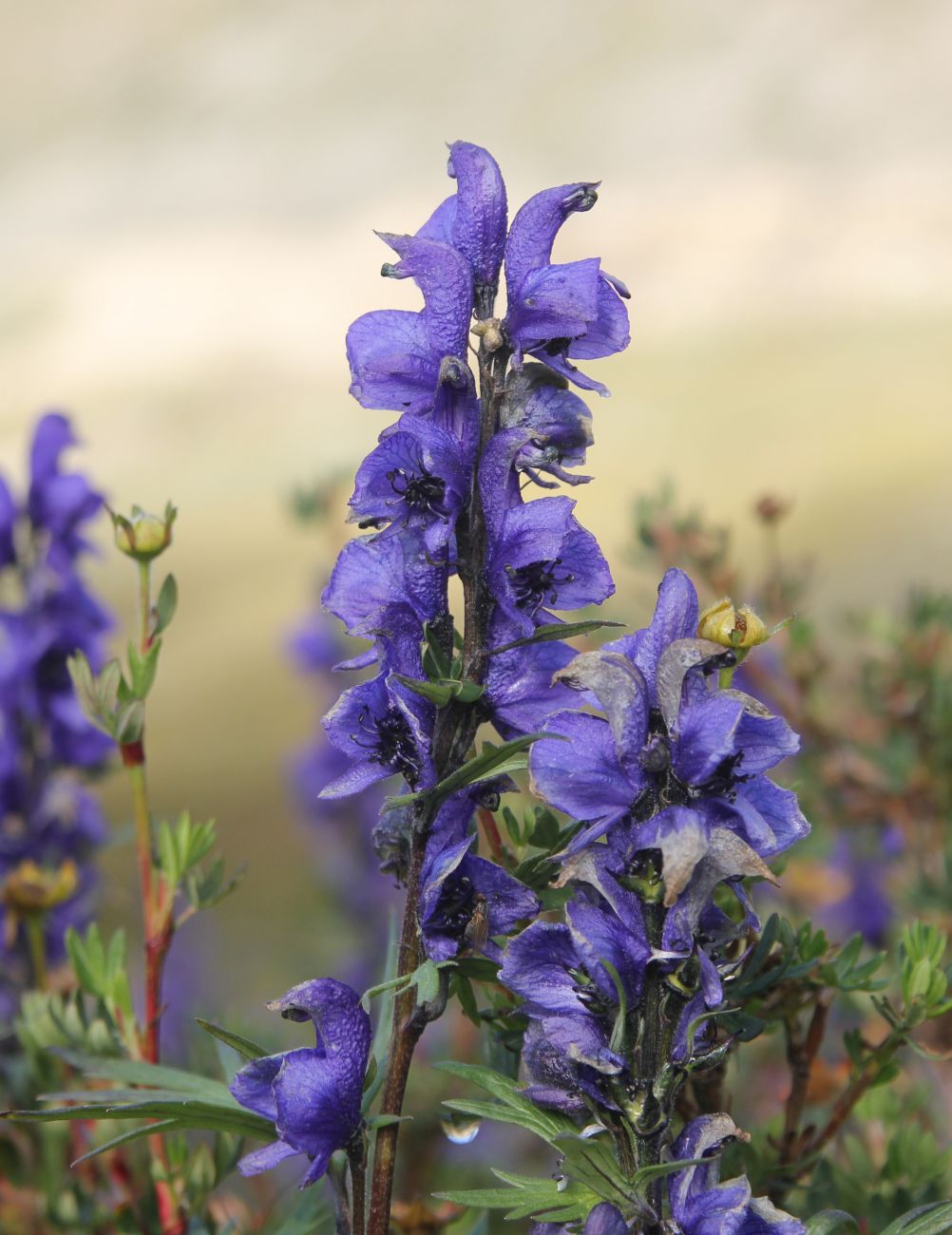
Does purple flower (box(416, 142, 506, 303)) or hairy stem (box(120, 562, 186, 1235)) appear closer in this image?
purple flower (box(416, 142, 506, 303))

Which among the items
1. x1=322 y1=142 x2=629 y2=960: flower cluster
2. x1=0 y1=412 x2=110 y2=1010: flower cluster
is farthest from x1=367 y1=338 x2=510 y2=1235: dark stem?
x1=0 y1=412 x2=110 y2=1010: flower cluster

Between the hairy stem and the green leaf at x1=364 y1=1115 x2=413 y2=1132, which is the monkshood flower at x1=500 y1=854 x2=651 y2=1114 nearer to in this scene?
the green leaf at x1=364 y1=1115 x2=413 y2=1132

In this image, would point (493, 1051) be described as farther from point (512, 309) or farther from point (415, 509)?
point (512, 309)

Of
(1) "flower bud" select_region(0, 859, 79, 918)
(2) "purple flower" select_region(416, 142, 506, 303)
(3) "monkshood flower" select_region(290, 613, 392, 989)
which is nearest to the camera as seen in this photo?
(2) "purple flower" select_region(416, 142, 506, 303)

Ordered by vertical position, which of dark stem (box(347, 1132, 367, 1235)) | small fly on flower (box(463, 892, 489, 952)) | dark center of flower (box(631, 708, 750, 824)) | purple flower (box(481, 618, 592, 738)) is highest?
purple flower (box(481, 618, 592, 738))

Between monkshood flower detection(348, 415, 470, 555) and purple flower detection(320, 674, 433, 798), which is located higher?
monkshood flower detection(348, 415, 470, 555)

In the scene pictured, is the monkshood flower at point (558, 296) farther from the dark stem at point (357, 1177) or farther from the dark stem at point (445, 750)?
the dark stem at point (357, 1177)

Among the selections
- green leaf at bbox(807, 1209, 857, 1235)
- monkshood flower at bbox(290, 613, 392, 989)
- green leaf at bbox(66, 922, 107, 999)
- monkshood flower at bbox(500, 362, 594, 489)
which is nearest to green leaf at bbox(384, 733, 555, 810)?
monkshood flower at bbox(500, 362, 594, 489)

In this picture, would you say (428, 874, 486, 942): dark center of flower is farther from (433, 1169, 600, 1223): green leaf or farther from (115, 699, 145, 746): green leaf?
(115, 699, 145, 746): green leaf

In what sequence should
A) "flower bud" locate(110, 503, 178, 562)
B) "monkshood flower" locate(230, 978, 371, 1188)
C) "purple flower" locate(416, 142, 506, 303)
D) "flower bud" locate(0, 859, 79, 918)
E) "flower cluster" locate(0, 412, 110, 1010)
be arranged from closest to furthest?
"monkshood flower" locate(230, 978, 371, 1188) → "purple flower" locate(416, 142, 506, 303) → "flower bud" locate(110, 503, 178, 562) → "flower bud" locate(0, 859, 79, 918) → "flower cluster" locate(0, 412, 110, 1010)
